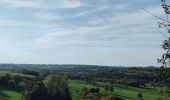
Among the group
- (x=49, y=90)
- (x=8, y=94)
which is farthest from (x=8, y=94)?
(x=49, y=90)

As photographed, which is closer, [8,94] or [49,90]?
[49,90]

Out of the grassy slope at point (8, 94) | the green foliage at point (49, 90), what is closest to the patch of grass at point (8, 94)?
the grassy slope at point (8, 94)

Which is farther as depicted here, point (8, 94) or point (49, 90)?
point (8, 94)

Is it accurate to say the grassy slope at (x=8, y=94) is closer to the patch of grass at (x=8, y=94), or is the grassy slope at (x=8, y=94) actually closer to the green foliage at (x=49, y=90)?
the patch of grass at (x=8, y=94)

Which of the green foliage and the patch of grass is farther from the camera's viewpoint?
the patch of grass

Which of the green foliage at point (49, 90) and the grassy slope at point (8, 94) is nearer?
the green foliage at point (49, 90)

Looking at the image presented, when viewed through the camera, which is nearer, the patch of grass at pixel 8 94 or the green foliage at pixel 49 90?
the green foliage at pixel 49 90

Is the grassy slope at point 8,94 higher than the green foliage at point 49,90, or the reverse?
the green foliage at point 49,90

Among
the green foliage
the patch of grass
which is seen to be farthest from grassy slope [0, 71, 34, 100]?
the green foliage

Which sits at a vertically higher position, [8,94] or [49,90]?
[49,90]

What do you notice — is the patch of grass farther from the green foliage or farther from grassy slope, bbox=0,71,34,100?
the green foliage

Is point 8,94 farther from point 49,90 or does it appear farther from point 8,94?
point 49,90

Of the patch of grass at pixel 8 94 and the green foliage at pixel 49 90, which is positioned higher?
the green foliage at pixel 49 90
